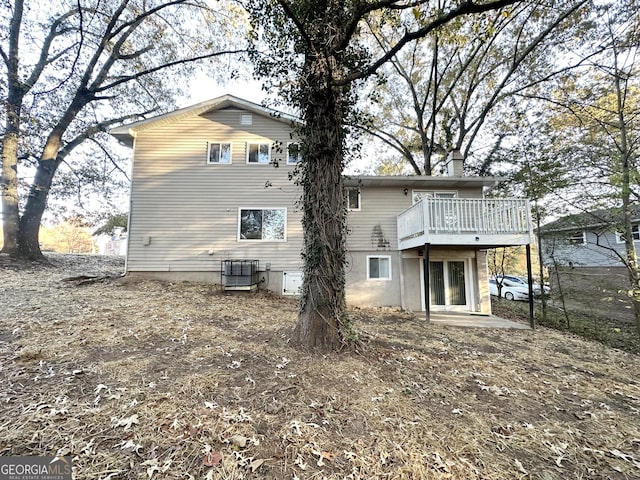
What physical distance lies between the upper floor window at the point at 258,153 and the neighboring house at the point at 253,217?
1.5 inches

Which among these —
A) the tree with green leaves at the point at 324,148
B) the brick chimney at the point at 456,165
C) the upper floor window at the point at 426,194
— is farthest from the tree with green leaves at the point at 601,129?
the tree with green leaves at the point at 324,148

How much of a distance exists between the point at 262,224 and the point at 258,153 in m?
2.79

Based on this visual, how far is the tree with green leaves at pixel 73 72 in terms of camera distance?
10.8 metres

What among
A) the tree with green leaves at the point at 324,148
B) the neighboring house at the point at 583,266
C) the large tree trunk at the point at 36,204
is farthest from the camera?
the large tree trunk at the point at 36,204

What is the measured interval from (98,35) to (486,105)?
18.4 meters

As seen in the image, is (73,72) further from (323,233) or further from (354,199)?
(323,233)

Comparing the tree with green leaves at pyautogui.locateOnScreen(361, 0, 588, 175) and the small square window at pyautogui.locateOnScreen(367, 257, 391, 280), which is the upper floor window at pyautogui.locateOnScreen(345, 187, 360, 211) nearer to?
the small square window at pyautogui.locateOnScreen(367, 257, 391, 280)

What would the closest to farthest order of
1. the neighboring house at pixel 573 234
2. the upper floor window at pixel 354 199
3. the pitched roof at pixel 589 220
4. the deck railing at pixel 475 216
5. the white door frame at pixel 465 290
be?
the deck railing at pixel 475 216, the pitched roof at pixel 589 220, the neighboring house at pixel 573 234, the white door frame at pixel 465 290, the upper floor window at pixel 354 199

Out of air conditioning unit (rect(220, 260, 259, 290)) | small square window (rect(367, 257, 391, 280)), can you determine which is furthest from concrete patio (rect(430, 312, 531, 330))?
air conditioning unit (rect(220, 260, 259, 290))

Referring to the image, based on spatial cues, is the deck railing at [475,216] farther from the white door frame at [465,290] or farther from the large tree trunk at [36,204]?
the large tree trunk at [36,204]

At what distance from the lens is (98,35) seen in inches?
462

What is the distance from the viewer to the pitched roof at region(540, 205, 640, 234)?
27.2 feet

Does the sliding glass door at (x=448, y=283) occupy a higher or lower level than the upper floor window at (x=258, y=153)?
lower

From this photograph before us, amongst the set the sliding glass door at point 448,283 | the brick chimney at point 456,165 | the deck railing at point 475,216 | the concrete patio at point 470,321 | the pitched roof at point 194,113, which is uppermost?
the pitched roof at point 194,113
